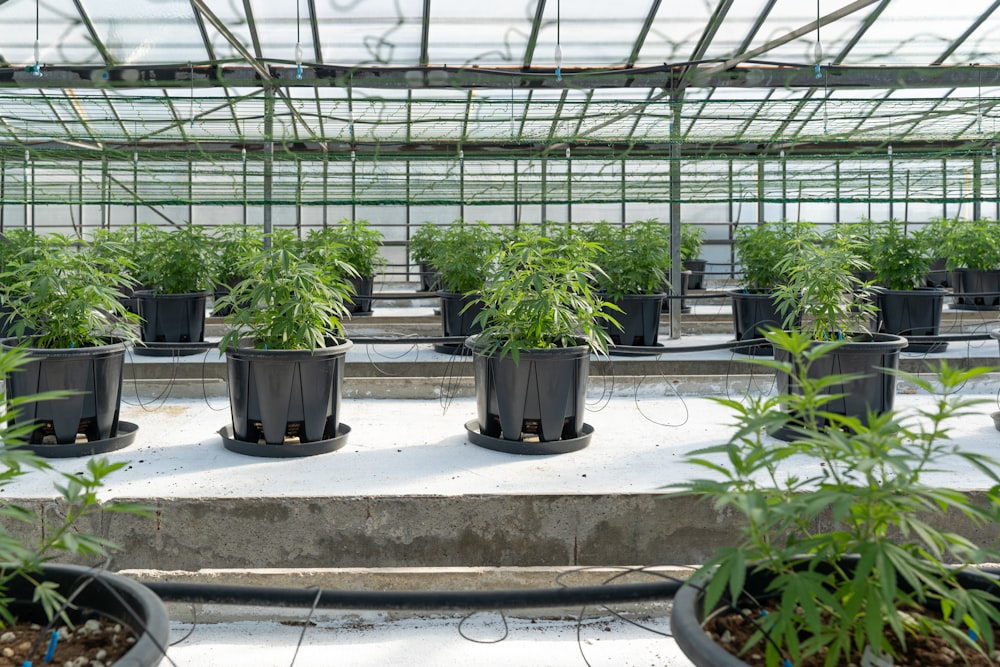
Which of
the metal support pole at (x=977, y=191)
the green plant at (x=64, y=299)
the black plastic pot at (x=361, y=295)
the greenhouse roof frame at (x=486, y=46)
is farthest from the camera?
the metal support pole at (x=977, y=191)

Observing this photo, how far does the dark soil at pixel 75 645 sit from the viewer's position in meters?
1.36

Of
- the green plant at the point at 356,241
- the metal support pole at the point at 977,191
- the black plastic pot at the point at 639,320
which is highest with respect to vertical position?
the metal support pole at the point at 977,191

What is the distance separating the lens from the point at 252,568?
276cm

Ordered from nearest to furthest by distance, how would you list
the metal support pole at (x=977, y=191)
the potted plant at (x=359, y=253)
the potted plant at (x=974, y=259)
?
the potted plant at (x=974, y=259) < the potted plant at (x=359, y=253) < the metal support pole at (x=977, y=191)

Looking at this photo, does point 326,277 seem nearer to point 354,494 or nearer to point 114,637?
point 354,494

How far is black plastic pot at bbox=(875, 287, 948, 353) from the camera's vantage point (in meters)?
6.13

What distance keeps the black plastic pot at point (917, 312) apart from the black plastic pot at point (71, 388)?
5.03 m

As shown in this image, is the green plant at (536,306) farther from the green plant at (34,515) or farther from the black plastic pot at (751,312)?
the black plastic pot at (751,312)

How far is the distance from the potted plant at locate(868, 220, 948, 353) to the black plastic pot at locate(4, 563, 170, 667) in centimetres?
573

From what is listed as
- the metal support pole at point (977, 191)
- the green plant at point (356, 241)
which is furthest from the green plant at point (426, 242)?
the metal support pole at point (977, 191)

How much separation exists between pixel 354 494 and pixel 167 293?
3713mm

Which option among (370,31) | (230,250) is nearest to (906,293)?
(230,250)

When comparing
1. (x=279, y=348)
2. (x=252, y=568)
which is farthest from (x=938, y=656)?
(x=279, y=348)

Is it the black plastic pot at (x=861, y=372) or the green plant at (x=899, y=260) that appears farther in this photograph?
the green plant at (x=899, y=260)
